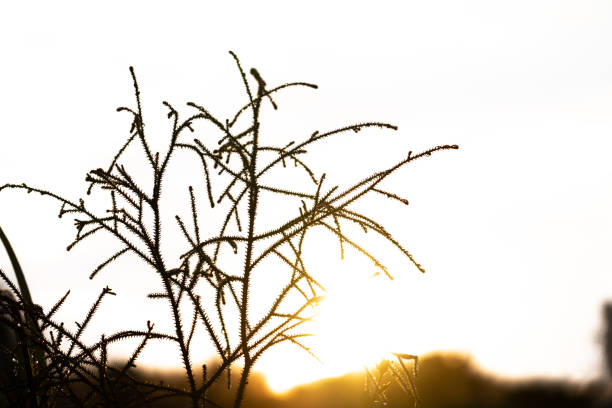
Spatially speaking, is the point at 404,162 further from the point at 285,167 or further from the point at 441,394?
the point at 441,394

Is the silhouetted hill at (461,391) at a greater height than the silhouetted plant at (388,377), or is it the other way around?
the silhouetted hill at (461,391)

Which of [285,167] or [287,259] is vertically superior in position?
[285,167]

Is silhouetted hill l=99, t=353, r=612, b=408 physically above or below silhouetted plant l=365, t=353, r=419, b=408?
above

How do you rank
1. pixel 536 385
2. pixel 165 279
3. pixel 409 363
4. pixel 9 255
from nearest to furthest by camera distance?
pixel 165 279
pixel 409 363
pixel 9 255
pixel 536 385

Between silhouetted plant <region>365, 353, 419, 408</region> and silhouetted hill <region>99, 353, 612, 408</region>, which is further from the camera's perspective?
silhouetted hill <region>99, 353, 612, 408</region>

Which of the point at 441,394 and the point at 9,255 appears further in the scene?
the point at 441,394

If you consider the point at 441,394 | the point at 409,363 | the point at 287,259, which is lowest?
the point at 409,363

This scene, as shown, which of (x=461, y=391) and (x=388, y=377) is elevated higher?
(x=461, y=391)

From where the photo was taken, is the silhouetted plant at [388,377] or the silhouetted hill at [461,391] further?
the silhouetted hill at [461,391]

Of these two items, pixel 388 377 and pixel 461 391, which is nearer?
pixel 388 377

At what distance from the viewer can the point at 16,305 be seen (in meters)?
2.10

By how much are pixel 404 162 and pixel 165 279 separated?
0.69 m

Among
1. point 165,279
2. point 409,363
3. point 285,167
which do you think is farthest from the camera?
point 409,363

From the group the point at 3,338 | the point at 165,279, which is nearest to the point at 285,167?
the point at 165,279
